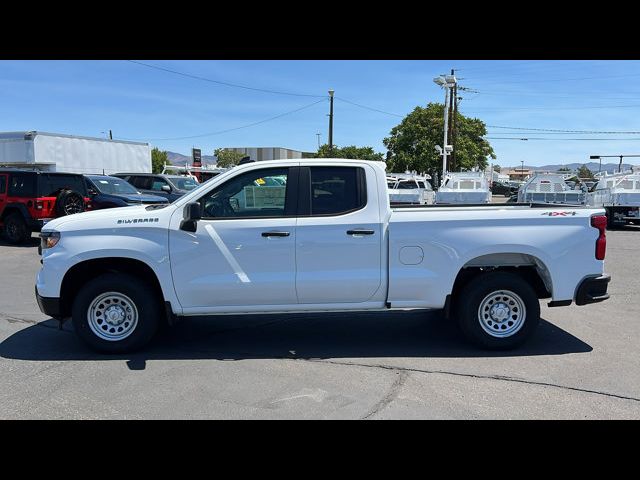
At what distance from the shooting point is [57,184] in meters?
13.4

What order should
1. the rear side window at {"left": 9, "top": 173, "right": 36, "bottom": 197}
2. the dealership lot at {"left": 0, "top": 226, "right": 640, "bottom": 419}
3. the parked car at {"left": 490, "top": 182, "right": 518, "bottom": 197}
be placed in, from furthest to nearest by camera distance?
the parked car at {"left": 490, "top": 182, "right": 518, "bottom": 197} → the rear side window at {"left": 9, "top": 173, "right": 36, "bottom": 197} → the dealership lot at {"left": 0, "top": 226, "right": 640, "bottom": 419}

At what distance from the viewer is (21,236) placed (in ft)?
43.0

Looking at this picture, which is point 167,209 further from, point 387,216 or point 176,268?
point 387,216

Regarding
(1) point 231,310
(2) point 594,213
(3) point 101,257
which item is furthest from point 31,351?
(2) point 594,213

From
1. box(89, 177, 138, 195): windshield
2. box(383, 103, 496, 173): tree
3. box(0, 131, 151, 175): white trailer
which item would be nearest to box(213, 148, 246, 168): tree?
box(383, 103, 496, 173): tree

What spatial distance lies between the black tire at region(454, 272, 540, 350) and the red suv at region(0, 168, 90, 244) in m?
11.1

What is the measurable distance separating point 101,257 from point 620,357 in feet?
17.4

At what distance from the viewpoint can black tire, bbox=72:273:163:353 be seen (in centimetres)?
506

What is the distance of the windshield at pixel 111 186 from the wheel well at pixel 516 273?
1200 centimetres

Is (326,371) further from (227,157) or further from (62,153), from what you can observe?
(227,157)

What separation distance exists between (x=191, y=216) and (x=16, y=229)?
1055 centimetres

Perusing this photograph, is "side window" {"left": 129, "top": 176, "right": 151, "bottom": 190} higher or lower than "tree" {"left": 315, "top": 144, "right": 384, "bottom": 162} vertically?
lower

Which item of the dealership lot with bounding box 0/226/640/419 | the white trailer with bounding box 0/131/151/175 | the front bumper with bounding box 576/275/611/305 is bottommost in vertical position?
the dealership lot with bounding box 0/226/640/419

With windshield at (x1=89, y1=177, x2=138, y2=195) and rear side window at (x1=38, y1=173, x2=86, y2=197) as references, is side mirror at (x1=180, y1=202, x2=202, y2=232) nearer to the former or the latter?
rear side window at (x1=38, y1=173, x2=86, y2=197)
